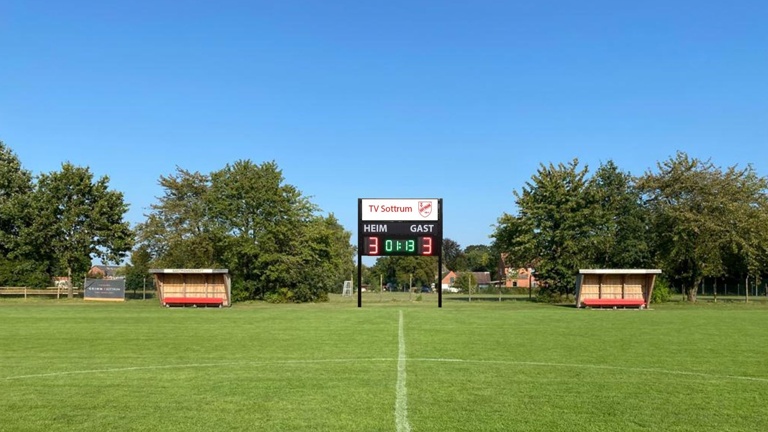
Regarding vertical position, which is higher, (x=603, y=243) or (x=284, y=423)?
(x=603, y=243)

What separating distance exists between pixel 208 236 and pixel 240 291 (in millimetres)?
7260

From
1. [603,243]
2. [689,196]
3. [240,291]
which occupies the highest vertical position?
[689,196]

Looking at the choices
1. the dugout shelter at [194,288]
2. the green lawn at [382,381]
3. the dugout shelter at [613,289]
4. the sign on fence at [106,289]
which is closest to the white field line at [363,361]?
the green lawn at [382,381]

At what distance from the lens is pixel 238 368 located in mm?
10812

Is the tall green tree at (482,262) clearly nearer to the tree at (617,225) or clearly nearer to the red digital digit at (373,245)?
the tree at (617,225)

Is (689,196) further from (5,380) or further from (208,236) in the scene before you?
(5,380)

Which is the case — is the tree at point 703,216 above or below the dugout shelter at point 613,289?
above

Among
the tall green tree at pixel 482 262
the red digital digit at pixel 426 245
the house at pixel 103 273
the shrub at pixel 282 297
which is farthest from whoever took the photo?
the tall green tree at pixel 482 262

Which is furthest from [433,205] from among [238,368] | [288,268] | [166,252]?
[166,252]

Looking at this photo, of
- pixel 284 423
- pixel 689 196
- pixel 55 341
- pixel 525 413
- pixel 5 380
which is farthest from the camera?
pixel 689 196

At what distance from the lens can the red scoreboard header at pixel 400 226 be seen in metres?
33.5

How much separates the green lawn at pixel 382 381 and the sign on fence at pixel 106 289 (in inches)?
981

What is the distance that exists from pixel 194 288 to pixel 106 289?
9.36 metres

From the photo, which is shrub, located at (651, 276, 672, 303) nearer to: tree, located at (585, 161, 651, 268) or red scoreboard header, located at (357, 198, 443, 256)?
tree, located at (585, 161, 651, 268)
